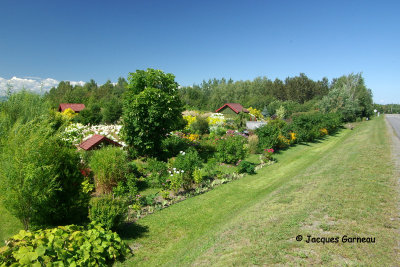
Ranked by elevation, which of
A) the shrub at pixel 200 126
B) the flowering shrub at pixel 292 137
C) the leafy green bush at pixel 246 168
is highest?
the shrub at pixel 200 126

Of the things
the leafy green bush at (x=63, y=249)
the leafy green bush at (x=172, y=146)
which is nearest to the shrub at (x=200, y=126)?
the leafy green bush at (x=172, y=146)

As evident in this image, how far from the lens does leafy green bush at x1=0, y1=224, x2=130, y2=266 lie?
363 centimetres

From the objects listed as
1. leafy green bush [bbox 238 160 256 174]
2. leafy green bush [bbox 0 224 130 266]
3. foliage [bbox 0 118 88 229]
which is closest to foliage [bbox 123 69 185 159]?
leafy green bush [bbox 238 160 256 174]

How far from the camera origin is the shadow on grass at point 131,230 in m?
6.07

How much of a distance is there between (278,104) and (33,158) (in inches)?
1851

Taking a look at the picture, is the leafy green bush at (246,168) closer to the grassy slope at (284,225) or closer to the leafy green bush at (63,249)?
the grassy slope at (284,225)

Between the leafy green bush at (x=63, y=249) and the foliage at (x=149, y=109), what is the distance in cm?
792

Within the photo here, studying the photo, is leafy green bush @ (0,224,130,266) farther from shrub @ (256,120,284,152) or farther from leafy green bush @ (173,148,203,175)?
shrub @ (256,120,284,152)

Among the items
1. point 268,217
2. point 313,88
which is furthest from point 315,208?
point 313,88

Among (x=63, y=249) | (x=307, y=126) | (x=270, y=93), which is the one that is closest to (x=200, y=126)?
(x=307, y=126)

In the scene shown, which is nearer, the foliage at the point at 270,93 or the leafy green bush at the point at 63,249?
the leafy green bush at the point at 63,249

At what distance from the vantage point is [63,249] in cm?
407

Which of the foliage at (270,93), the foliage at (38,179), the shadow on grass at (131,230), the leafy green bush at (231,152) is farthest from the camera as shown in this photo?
the foliage at (270,93)

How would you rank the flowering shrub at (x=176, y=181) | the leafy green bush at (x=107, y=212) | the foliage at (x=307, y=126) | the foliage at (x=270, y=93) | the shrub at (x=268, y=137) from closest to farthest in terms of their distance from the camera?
the leafy green bush at (x=107, y=212) → the flowering shrub at (x=176, y=181) → the shrub at (x=268, y=137) → the foliage at (x=307, y=126) → the foliage at (x=270, y=93)
